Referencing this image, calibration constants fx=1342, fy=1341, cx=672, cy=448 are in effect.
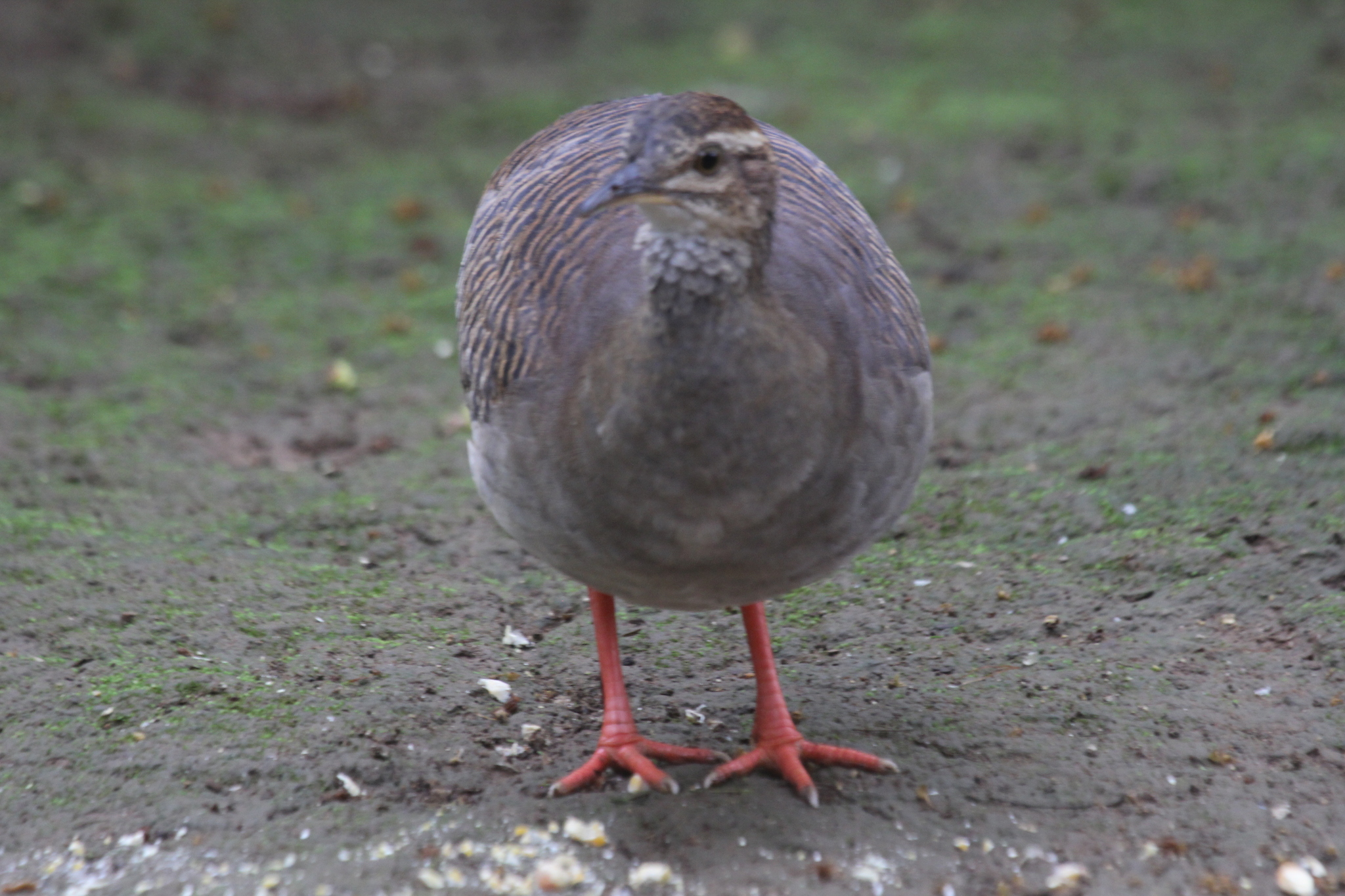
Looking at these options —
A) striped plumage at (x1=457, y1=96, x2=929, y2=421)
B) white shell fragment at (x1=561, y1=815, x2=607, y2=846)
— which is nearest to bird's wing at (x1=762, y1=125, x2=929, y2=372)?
striped plumage at (x1=457, y1=96, x2=929, y2=421)

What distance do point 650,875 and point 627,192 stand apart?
5.37 ft

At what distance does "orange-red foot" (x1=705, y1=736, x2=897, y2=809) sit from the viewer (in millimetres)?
3664

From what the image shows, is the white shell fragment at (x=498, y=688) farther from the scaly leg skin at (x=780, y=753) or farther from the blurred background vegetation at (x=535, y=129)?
the blurred background vegetation at (x=535, y=129)

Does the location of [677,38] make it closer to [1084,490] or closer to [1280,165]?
[1280,165]

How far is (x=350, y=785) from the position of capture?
3.56m

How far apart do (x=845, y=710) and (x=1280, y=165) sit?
17.0 feet

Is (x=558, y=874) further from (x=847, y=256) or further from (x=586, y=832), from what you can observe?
(x=847, y=256)

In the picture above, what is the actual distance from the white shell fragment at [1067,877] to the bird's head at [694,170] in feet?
5.59

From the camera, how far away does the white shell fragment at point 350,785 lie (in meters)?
3.54

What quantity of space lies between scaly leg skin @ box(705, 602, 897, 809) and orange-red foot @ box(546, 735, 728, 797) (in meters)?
0.10

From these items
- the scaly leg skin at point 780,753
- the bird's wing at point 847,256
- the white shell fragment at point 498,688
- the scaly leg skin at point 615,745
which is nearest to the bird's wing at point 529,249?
the bird's wing at point 847,256

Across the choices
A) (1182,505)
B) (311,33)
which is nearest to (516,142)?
(311,33)

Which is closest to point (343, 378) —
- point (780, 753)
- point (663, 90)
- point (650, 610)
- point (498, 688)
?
point (650, 610)

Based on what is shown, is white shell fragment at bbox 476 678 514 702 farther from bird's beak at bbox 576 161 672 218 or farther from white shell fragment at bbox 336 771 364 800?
bird's beak at bbox 576 161 672 218
